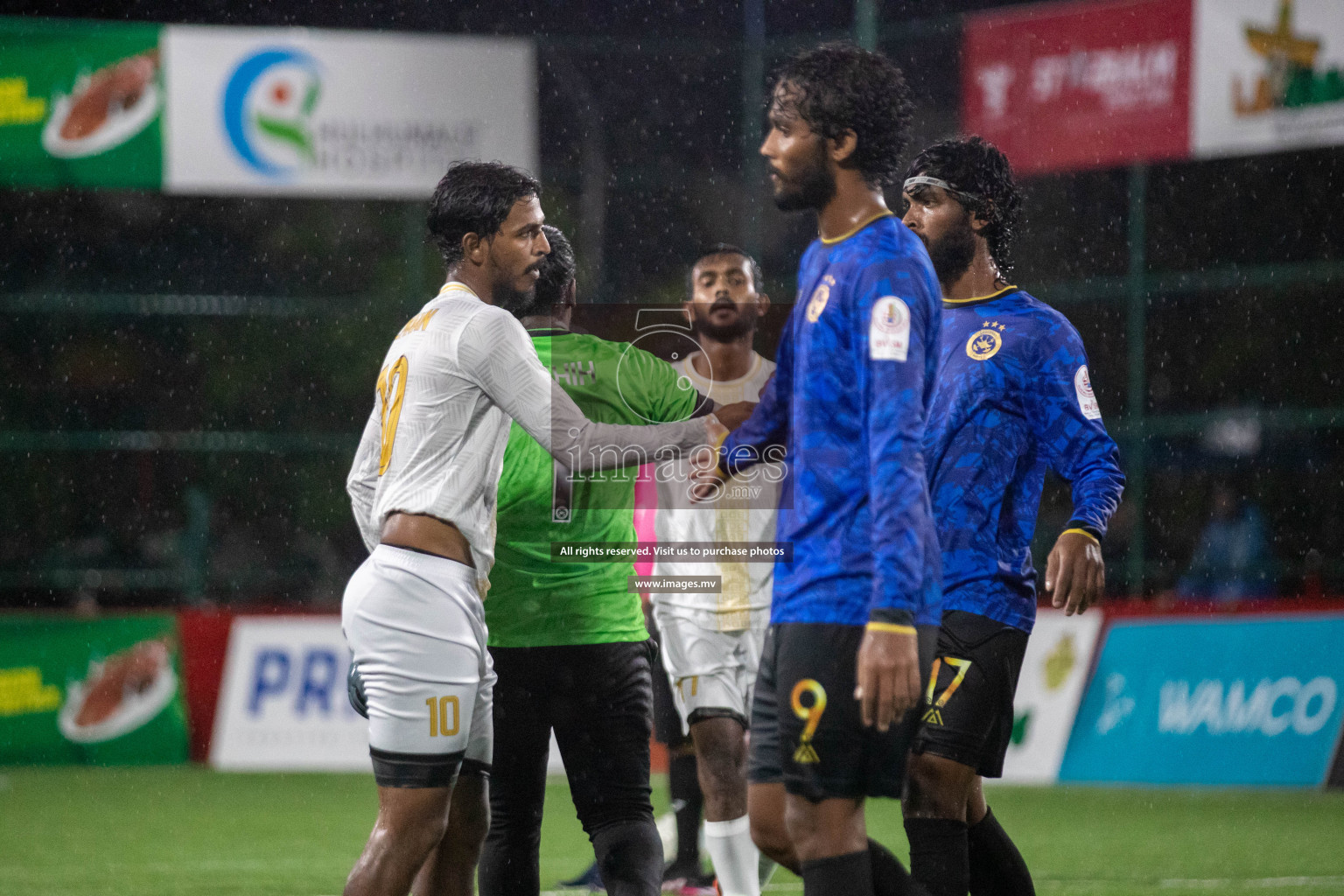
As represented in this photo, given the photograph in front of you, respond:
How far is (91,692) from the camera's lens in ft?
40.7

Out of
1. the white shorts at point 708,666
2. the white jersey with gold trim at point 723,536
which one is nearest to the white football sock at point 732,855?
the white shorts at point 708,666

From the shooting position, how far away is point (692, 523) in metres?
6.93

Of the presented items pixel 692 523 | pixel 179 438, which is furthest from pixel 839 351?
pixel 179 438

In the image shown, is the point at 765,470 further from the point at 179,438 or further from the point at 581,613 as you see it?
the point at 179,438

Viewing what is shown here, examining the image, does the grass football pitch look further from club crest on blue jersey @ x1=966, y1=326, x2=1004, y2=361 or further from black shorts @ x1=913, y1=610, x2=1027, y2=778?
club crest on blue jersey @ x1=966, y1=326, x2=1004, y2=361

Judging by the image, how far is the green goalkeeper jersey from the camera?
499 centimetres

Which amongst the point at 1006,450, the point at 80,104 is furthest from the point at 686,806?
the point at 80,104

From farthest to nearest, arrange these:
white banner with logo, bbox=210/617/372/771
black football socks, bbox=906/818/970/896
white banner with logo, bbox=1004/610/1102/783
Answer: white banner with logo, bbox=210/617/372/771, white banner with logo, bbox=1004/610/1102/783, black football socks, bbox=906/818/970/896

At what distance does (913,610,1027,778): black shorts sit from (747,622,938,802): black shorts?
3.02 ft

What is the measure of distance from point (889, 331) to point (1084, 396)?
1.37 meters

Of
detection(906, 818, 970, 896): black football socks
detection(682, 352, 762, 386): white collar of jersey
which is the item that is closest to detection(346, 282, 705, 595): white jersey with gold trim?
detection(906, 818, 970, 896): black football socks

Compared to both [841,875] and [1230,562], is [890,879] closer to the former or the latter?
[841,875]

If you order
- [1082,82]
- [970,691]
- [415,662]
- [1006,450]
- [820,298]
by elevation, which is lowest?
[970,691]

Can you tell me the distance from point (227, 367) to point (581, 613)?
668 inches
